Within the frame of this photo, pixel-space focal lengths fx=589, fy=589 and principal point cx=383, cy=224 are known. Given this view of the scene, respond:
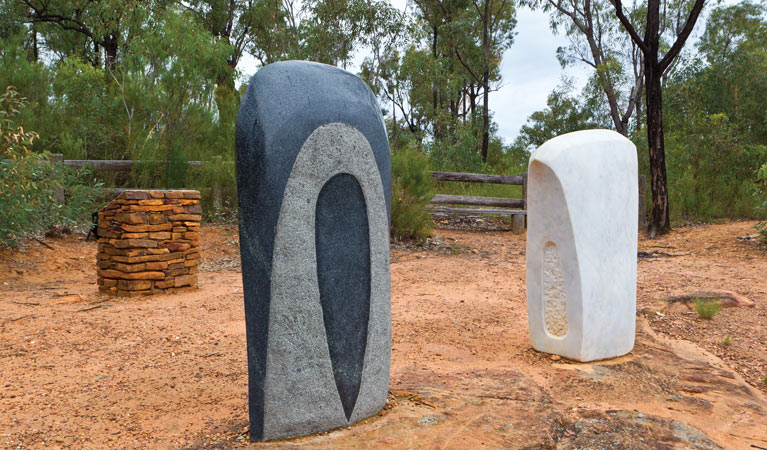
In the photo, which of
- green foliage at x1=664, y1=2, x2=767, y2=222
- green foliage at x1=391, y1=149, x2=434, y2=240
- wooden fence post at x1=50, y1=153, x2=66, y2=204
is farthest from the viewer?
green foliage at x1=664, y1=2, x2=767, y2=222

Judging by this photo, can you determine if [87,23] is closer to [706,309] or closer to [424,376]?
[424,376]

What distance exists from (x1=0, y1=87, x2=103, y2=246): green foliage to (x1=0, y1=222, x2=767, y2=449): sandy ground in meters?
0.74

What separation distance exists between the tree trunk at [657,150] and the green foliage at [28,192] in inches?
377

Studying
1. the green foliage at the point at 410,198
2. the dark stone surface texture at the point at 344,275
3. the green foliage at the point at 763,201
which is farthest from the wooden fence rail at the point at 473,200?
the dark stone surface texture at the point at 344,275

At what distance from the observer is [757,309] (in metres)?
5.59

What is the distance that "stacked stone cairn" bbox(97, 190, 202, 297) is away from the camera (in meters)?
5.95

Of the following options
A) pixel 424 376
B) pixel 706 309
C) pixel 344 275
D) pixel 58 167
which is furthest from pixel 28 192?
pixel 706 309

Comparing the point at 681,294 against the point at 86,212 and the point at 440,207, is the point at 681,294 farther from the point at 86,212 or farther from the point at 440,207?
the point at 86,212

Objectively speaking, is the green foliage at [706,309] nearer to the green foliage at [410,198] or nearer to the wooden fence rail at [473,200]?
the green foliage at [410,198]

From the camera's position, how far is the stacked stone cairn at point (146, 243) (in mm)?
5949

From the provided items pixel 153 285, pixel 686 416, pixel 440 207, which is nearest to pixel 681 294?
pixel 686 416

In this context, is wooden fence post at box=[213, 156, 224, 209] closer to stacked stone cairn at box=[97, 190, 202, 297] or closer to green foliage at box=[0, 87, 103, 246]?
green foliage at box=[0, 87, 103, 246]

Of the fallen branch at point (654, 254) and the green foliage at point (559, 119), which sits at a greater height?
the green foliage at point (559, 119)

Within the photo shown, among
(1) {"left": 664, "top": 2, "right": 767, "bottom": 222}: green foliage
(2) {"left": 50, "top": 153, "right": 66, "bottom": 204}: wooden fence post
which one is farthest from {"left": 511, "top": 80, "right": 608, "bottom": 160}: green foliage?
(2) {"left": 50, "top": 153, "right": 66, "bottom": 204}: wooden fence post
